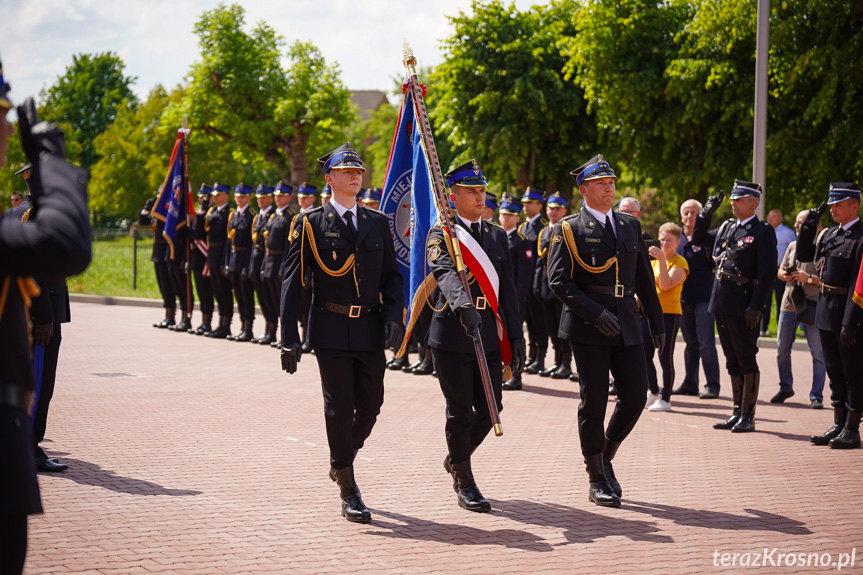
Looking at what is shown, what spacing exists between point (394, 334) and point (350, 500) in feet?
3.47

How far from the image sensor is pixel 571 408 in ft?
34.8

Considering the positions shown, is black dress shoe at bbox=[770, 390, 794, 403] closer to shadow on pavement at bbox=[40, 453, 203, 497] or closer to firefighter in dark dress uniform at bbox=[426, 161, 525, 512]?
firefighter in dark dress uniform at bbox=[426, 161, 525, 512]

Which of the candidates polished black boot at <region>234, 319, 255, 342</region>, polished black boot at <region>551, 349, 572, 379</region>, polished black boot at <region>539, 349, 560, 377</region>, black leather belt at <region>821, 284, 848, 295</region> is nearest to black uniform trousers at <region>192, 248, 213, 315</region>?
polished black boot at <region>234, 319, 255, 342</region>

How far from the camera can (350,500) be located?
20.0 feet

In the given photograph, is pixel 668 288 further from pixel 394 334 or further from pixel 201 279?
pixel 201 279

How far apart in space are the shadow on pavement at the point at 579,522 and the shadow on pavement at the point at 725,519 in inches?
8.7

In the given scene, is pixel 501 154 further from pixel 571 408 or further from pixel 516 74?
pixel 571 408

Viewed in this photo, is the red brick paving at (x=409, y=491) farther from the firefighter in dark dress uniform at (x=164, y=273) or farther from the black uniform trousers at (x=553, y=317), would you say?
the firefighter in dark dress uniform at (x=164, y=273)

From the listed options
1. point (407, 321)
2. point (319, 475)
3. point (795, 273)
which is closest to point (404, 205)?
point (407, 321)

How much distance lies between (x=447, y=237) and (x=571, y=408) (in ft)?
15.1

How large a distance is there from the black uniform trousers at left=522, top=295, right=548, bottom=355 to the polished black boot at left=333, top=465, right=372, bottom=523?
765 centimetres

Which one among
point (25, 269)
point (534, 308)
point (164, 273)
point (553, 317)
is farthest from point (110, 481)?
point (164, 273)

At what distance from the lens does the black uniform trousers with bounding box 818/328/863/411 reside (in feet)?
27.9

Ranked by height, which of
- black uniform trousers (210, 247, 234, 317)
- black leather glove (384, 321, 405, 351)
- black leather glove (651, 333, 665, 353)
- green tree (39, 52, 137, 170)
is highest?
green tree (39, 52, 137, 170)
